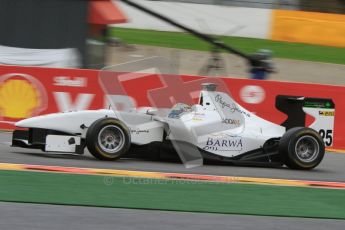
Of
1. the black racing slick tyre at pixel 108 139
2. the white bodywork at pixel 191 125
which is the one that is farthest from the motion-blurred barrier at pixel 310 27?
the black racing slick tyre at pixel 108 139

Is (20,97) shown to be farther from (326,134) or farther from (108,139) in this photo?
(326,134)

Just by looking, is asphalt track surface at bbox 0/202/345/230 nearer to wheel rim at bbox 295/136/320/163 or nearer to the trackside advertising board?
wheel rim at bbox 295/136/320/163

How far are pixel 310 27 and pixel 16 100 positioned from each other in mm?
14873

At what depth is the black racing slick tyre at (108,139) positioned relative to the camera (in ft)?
28.6

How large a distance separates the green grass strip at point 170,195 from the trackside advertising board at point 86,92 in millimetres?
4786

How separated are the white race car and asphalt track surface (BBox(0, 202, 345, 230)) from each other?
2.69 meters

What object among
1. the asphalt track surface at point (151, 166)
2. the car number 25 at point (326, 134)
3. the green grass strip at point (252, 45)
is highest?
the green grass strip at point (252, 45)

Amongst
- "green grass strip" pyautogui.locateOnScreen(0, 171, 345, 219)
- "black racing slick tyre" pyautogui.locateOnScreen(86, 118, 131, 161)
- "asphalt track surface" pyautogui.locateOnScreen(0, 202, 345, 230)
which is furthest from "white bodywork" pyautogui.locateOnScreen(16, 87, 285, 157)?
"asphalt track surface" pyautogui.locateOnScreen(0, 202, 345, 230)

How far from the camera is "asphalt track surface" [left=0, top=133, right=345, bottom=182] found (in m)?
8.71

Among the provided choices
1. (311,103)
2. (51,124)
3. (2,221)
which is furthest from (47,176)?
(311,103)

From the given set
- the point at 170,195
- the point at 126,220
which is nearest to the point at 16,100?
the point at 170,195

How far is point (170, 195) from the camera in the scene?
7.07 m

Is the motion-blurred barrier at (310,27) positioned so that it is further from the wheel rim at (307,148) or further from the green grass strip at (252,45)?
the wheel rim at (307,148)

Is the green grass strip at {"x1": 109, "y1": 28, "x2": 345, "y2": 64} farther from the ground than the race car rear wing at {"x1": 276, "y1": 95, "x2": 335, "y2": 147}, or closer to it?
farther from the ground
